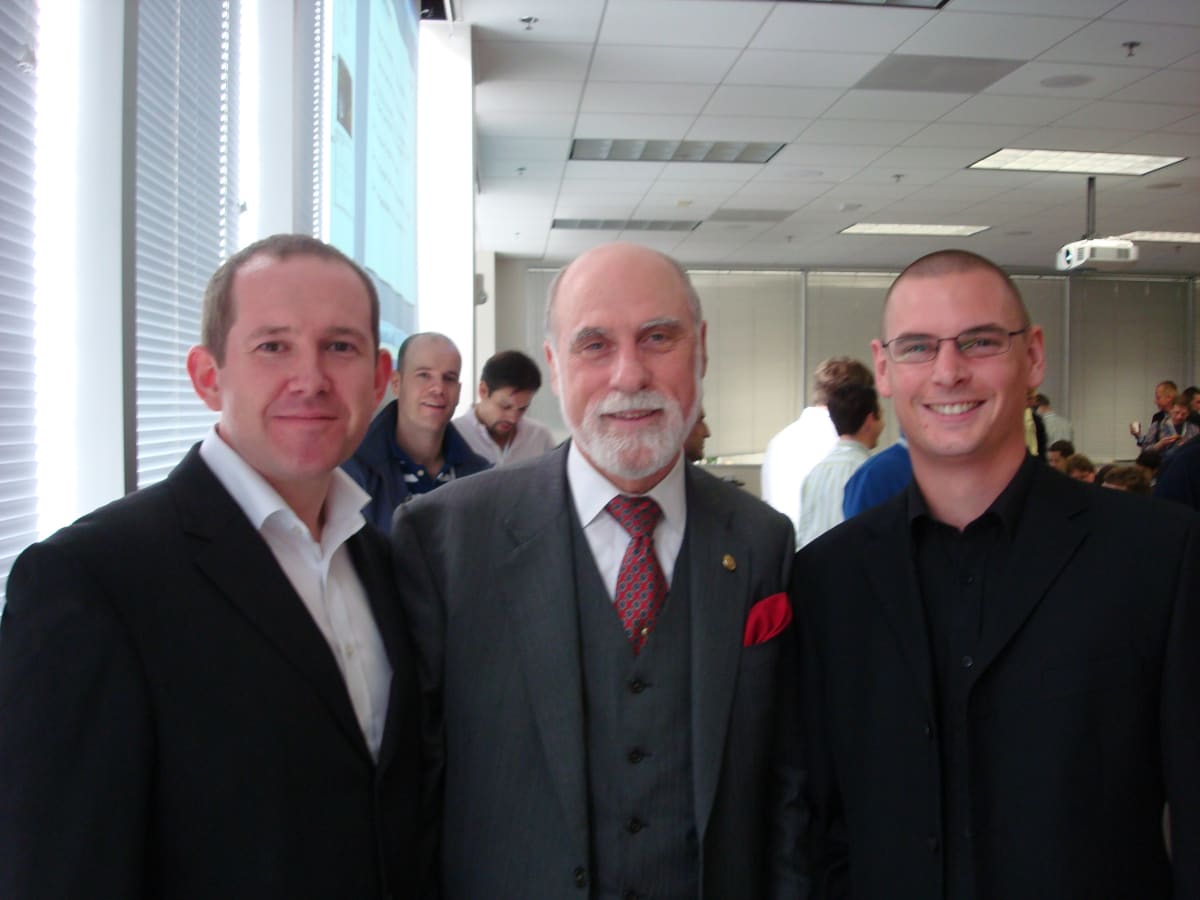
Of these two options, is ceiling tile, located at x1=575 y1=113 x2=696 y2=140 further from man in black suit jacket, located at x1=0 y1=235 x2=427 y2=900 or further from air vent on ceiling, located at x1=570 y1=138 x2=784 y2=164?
man in black suit jacket, located at x1=0 y1=235 x2=427 y2=900

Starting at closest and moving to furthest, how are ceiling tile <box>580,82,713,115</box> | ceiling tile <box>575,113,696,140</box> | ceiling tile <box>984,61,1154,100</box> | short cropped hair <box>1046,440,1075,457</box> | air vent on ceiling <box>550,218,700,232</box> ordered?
ceiling tile <box>984,61,1154,100</box>
ceiling tile <box>580,82,713,115</box>
short cropped hair <box>1046,440,1075,457</box>
ceiling tile <box>575,113,696,140</box>
air vent on ceiling <box>550,218,700,232</box>

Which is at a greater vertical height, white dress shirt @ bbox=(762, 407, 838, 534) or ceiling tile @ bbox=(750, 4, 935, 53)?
ceiling tile @ bbox=(750, 4, 935, 53)

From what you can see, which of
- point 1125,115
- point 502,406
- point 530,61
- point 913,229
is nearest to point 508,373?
point 502,406

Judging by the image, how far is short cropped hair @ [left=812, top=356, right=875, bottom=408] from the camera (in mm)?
3562

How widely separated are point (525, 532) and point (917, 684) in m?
0.63

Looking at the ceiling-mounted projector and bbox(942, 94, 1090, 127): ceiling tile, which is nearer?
bbox(942, 94, 1090, 127): ceiling tile

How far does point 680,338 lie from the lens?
1.49 m

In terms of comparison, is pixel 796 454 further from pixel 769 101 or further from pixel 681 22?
pixel 769 101

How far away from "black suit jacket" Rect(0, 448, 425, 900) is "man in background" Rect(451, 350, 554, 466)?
2.65 m

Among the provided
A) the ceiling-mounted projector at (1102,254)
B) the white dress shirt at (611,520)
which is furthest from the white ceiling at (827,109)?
the white dress shirt at (611,520)

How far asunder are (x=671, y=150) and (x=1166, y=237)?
7541 mm

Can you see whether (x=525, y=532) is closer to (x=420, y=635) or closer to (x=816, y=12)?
(x=420, y=635)

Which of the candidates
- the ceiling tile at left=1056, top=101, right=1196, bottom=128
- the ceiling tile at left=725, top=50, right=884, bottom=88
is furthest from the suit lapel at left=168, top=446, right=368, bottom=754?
the ceiling tile at left=1056, top=101, right=1196, bottom=128

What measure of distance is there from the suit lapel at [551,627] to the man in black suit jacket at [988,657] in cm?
44
